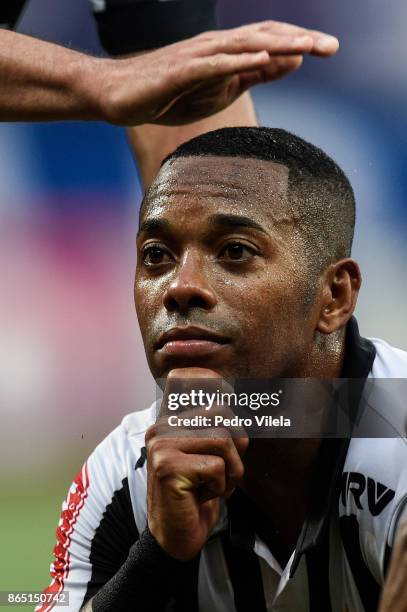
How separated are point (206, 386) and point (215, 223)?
309 mm

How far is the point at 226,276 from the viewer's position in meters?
1.90

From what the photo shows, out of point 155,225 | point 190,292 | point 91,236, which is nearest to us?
point 190,292

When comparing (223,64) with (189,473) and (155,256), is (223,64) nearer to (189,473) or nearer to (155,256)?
(155,256)

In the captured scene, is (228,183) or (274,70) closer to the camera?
(274,70)

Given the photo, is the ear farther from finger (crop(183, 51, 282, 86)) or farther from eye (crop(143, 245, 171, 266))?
finger (crop(183, 51, 282, 86))

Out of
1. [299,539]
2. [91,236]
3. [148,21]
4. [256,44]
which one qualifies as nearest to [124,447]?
[299,539]

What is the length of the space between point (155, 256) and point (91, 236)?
4.40ft

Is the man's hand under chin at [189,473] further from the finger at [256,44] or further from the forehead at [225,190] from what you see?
the finger at [256,44]

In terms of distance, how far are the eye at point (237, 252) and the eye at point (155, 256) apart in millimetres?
120

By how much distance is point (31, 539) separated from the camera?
10.1 feet

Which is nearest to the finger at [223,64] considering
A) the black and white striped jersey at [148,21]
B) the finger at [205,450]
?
the finger at [205,450]

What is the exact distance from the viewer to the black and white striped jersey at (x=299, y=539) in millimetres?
1922

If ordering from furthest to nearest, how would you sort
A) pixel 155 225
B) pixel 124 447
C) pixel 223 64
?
1. pixel 124 447
2. pixel 155 225
3. pixel 223 64

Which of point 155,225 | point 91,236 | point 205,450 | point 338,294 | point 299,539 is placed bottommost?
point 299,539
